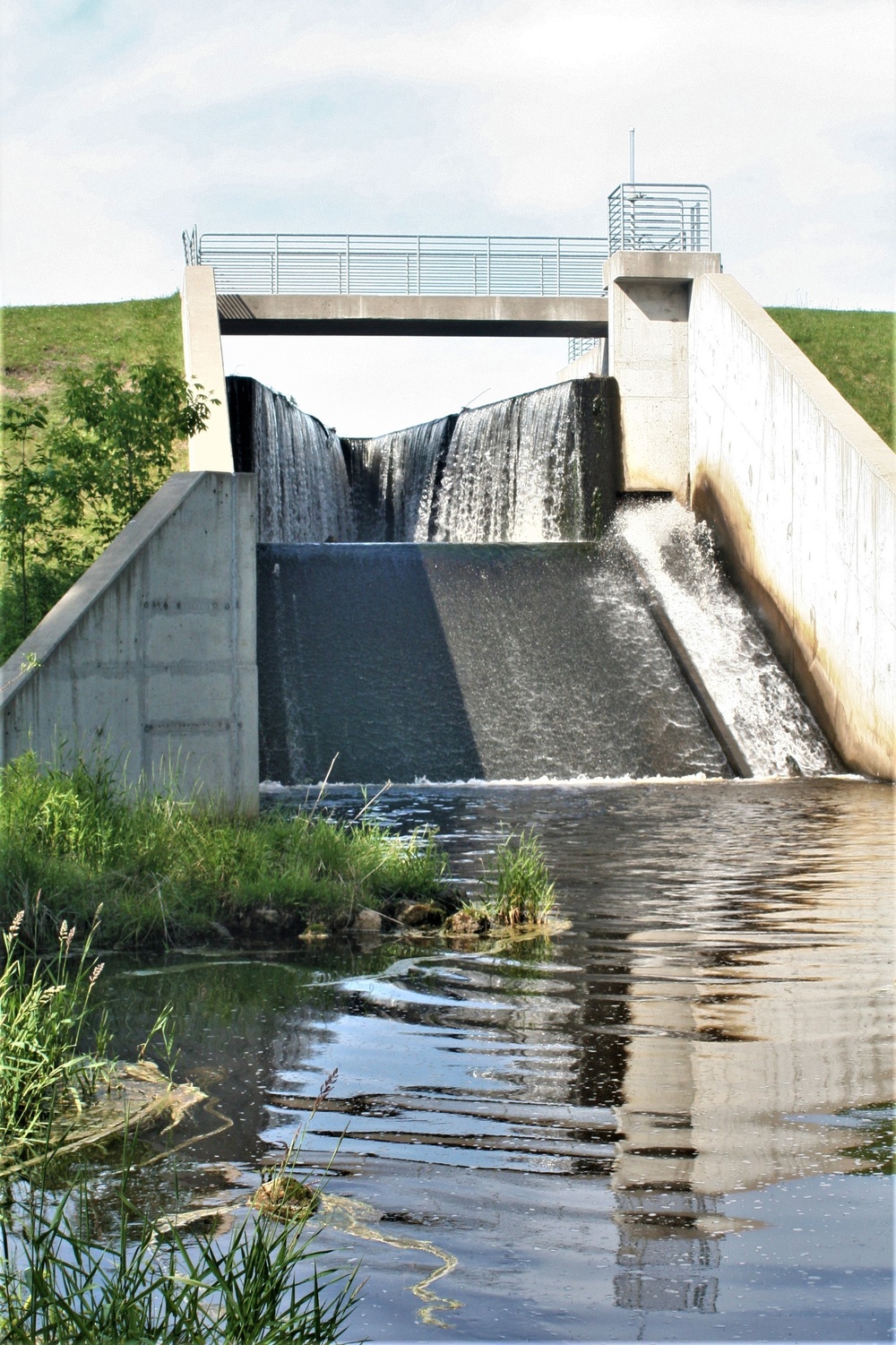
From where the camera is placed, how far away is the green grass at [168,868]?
699 cm

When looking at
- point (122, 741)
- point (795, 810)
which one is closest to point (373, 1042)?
point (122, 741)

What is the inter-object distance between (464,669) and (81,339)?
14.0 meters

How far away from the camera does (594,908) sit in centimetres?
788

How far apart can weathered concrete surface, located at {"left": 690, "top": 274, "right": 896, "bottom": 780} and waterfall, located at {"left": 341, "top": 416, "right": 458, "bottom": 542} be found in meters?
5.24

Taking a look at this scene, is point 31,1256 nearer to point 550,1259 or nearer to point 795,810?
point 550,1259

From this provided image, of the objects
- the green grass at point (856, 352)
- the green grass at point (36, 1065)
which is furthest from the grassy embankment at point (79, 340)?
the green grass at point (36, 1065)

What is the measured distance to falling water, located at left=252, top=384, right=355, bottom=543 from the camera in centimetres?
2375

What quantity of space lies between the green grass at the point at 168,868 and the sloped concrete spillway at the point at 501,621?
483 cm

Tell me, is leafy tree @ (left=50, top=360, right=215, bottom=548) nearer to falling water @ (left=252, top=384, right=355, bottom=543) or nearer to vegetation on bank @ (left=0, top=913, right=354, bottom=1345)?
falling water @ (left=252, top=384, right=355, bottom=543)

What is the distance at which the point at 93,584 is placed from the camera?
10023 mm

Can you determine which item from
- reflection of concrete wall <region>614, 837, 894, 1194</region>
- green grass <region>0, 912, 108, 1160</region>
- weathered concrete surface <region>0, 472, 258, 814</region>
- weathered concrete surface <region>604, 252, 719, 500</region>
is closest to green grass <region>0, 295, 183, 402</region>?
weathered concrete surface <region>604, 252, 719, 500</region>

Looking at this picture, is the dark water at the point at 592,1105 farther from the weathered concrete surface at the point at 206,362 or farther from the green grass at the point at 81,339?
the green grass at the point at 81,339

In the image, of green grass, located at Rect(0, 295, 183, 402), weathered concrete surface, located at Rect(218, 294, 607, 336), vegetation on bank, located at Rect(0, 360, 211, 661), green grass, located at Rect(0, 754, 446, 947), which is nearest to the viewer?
green grass, located at Rect(0, 754, 446, 947)

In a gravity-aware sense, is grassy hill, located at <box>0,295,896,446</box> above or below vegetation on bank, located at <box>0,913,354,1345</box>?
above
